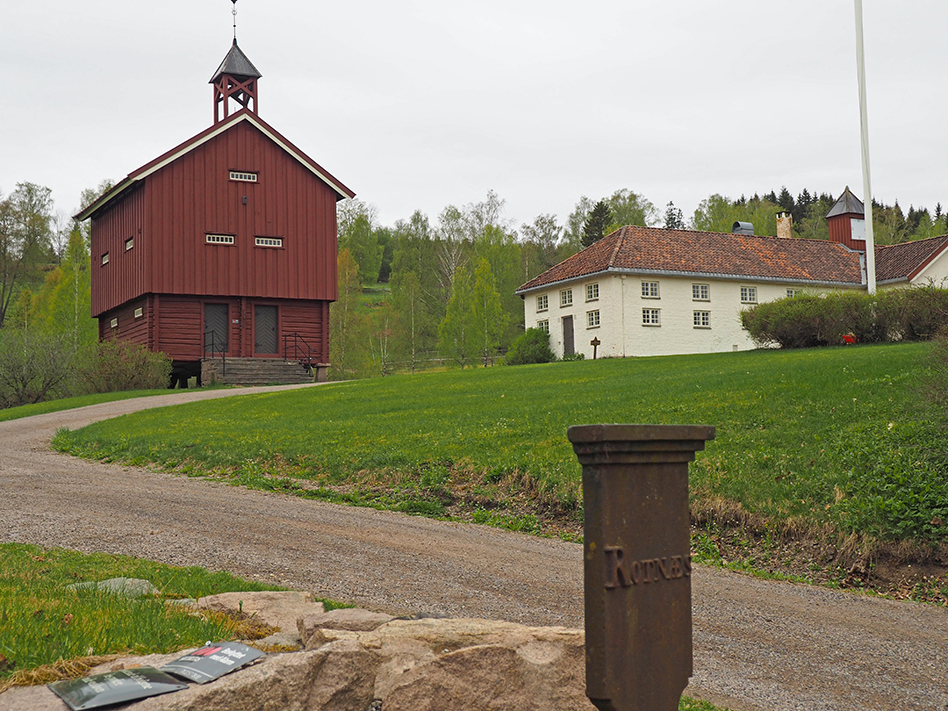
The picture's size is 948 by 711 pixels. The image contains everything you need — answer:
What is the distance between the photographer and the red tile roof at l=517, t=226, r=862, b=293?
3838 cm

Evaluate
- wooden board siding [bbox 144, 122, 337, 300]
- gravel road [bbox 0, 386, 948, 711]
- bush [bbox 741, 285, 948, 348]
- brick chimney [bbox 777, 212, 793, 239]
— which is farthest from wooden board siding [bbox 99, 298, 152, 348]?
brick chimney [bbox 777, 212, 793, 239]

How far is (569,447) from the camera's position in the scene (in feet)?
41.9

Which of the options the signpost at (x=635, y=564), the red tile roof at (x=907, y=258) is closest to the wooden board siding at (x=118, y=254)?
the signpost at (x=635, y=564)

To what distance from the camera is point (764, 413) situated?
13.1m

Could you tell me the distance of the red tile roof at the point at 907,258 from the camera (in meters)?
42.5

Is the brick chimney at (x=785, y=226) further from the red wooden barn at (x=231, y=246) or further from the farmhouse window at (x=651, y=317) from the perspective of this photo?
the red wooden barn at (x=231, y=246)

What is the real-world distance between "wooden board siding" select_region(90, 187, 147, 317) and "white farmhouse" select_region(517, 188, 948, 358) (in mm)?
18508

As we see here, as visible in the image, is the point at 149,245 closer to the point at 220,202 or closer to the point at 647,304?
the point at 220,202

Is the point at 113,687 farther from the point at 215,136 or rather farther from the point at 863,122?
the point at 215,136

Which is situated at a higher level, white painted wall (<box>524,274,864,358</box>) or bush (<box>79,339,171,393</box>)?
white painted wall (<box>524,274,864,358</box>)

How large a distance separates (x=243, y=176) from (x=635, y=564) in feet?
107

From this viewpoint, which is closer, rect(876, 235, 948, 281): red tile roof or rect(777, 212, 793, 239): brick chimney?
rect(876, 235, 948, 281): red tile roof

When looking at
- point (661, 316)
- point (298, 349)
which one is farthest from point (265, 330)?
point (661, 316)

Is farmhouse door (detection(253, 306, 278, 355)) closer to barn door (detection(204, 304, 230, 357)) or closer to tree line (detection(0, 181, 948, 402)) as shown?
barn door (detection(204, 304, 230, 357))
